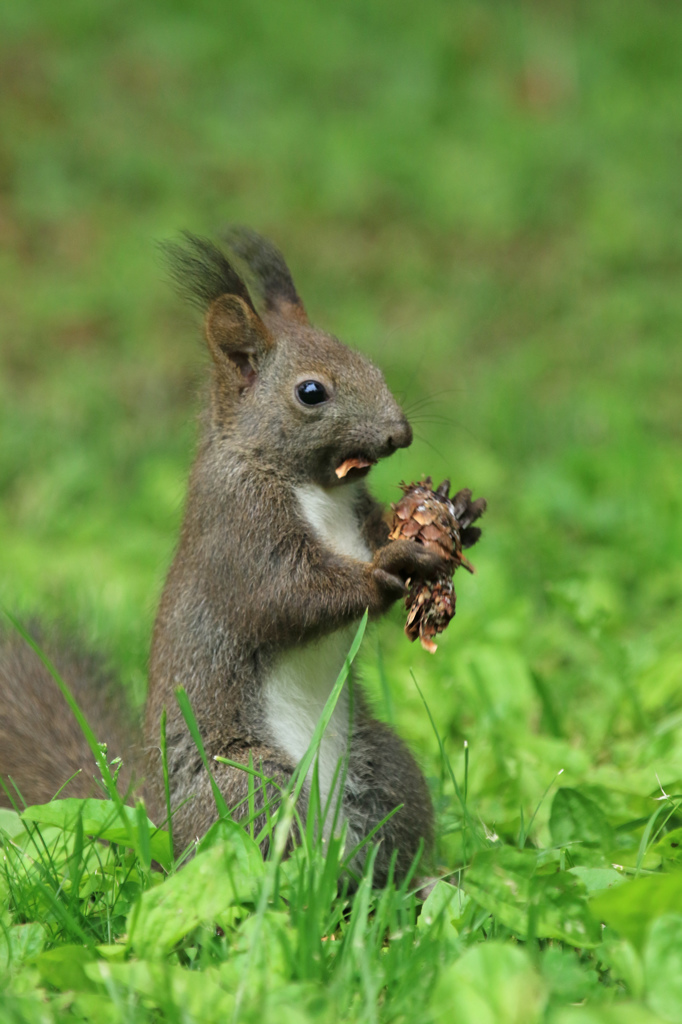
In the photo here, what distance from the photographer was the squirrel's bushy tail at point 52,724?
7.54 ft

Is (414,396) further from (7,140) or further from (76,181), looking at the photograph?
(7,140)

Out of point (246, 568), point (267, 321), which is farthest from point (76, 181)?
point (246, 568)

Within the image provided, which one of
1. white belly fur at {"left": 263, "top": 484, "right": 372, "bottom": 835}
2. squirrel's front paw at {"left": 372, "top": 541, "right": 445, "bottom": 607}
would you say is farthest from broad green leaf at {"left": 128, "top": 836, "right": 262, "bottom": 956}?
squirrel's front paw at {"left": 372, "top": 541, "right": 445, "bottom": 607}

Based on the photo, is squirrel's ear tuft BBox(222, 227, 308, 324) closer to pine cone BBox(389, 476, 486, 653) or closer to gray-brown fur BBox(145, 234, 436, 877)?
gray-brown fur BBox(145, 234, 436, 877)

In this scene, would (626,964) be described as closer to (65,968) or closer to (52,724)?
(65,968)

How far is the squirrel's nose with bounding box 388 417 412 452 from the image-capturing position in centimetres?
224

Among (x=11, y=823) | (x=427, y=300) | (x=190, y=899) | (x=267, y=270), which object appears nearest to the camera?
(x=190, y=899)

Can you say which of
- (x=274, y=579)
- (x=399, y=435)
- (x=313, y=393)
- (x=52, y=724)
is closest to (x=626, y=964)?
(x=274, y=579)

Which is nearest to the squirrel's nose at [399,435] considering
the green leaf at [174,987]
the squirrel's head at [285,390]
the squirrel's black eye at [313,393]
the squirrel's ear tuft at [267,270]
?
the squirrel's head at [285,390]

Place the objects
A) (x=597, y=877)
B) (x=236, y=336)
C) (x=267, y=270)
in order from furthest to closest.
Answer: (x=267, y=270)
(x=236, y=336)
(x=597, y=877)

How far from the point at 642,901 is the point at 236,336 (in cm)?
139

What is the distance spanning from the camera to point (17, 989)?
1.51 meters

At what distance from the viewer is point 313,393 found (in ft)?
7.53

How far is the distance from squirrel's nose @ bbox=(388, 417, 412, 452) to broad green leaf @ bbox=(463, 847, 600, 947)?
2.75ft
